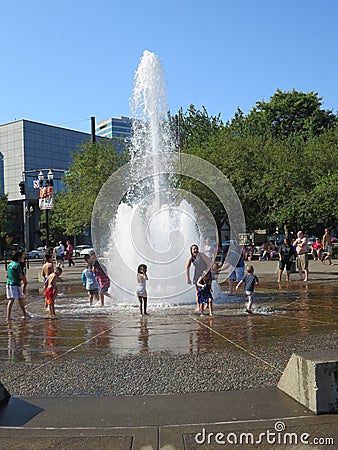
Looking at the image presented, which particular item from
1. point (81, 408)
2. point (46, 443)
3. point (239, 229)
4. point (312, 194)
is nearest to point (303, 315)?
point (239, 229)

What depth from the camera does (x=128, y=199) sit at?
1908 centimetres

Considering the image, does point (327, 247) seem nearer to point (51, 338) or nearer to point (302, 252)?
point (302, 252)

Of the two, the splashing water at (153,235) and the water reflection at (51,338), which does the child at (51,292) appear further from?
the splashing water at (153,235)

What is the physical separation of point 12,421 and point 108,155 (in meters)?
36.3

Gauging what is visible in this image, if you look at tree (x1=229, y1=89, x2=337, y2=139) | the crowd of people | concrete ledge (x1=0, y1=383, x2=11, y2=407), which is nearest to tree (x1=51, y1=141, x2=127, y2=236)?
tree (x1=229, y1=89, x2=337, y2=139)

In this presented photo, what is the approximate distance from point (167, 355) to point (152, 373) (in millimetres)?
978

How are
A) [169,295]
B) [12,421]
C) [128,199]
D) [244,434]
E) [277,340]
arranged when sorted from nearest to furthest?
[244,434], [12,421], [277,340], [169,295], [128,199]

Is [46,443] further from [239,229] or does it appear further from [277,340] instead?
[239,229]

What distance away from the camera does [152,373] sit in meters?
6.82

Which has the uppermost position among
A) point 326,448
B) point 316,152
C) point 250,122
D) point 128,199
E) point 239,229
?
point 250,122

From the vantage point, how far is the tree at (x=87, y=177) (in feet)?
Result: 131

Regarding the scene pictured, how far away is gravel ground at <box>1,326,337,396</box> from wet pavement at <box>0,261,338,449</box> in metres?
0.01

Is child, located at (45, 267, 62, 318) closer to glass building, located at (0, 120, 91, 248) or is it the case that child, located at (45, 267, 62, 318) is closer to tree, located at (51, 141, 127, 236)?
tree, located at (51, 141, 127, 236)

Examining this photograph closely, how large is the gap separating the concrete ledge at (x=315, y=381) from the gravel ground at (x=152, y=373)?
0.62 meters
